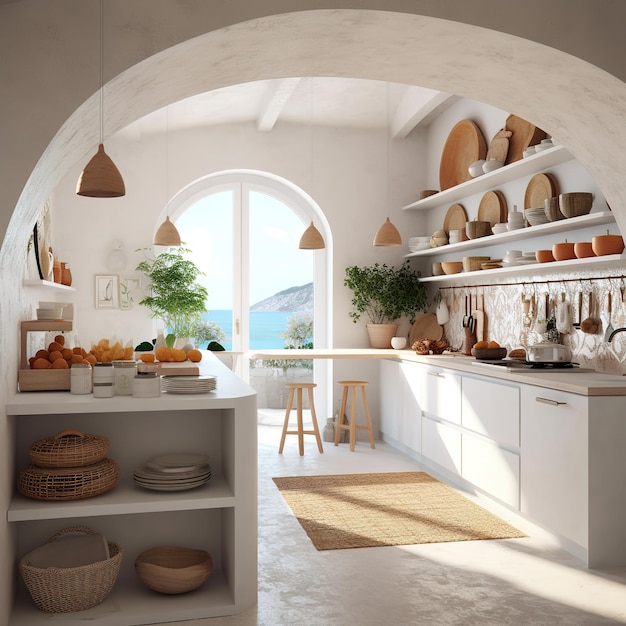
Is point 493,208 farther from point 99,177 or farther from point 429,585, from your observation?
point 99,177

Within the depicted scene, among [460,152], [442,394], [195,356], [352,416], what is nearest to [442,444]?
[442,394]

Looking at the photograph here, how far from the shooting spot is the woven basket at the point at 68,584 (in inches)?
115

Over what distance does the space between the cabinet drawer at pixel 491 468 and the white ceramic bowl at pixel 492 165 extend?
2.13m

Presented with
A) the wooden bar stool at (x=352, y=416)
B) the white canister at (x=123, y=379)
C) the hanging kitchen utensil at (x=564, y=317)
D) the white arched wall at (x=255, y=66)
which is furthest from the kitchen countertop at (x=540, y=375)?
the white canister at (x=123, y=379)

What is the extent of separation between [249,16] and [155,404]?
1.60 meters

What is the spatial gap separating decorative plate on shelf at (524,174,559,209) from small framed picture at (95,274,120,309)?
4.03 metres

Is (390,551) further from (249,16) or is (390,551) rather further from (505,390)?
(249,16)

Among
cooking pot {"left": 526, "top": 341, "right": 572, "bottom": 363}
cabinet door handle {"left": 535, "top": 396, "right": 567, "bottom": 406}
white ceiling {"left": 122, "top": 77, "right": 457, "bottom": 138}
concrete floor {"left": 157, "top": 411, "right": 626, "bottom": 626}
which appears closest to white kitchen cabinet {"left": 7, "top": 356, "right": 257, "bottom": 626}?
concrete floor {"left": 157, "top": 411, "right": 626, "bottom": 626}

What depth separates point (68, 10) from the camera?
2824 mm

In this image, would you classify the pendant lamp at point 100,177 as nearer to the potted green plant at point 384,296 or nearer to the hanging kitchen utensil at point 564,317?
the hanging kitchen utensil at point 564,317

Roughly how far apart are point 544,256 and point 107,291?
14.2 feet

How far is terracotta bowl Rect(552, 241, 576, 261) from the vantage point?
472cm

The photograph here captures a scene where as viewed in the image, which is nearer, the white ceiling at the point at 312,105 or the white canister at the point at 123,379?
the white canister at the point at 123,379

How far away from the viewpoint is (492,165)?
19.3ft
